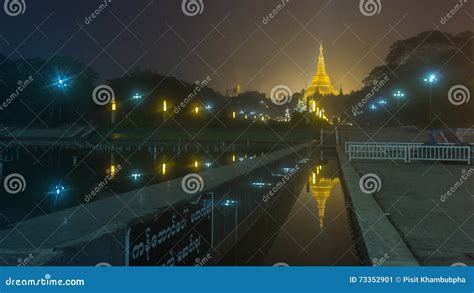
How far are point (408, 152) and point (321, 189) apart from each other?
9.18 m

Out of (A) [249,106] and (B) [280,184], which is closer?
(B) [280,184]

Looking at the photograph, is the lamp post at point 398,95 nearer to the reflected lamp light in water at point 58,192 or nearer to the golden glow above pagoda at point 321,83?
the reflected lamp light in water at point 58,192

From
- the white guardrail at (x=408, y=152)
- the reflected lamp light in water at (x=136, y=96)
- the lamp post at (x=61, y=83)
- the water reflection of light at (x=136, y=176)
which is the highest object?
the reflected lamp light in water at (x=136, y=96)

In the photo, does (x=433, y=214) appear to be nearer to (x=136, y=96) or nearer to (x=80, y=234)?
(x=80, y=234)

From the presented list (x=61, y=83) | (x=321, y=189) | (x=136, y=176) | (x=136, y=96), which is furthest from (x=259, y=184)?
(x=136, y=96)

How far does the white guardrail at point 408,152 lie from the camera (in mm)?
21172

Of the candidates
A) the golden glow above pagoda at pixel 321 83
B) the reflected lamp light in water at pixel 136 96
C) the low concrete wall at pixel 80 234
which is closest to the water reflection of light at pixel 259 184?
the low concrete wall at pixel 80 234

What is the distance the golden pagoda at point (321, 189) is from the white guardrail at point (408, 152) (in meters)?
6.53

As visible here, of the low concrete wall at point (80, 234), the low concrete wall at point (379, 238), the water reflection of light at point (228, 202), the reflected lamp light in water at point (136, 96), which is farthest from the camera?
the reflected lamp light in water at point (136, 96)

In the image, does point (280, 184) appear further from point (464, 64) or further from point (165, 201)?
point (464, 64)

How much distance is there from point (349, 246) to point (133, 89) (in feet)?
220

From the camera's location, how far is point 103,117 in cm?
6394

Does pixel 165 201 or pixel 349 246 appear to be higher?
pixel 165 201
